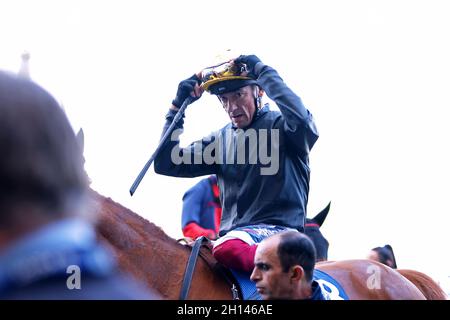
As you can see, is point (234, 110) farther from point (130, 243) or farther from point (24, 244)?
point (24, 244)

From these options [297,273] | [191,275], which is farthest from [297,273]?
[191,275]

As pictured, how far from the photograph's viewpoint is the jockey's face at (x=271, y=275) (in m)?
3.56

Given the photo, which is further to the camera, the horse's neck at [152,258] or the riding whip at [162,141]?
the riding whip at [162,141]

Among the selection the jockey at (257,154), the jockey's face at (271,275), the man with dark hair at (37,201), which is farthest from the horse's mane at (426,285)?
the man with dark hair at (37,201)

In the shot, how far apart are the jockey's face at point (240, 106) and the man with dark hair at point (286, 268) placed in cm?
110

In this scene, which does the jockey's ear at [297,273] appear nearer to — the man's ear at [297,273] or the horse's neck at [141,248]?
the man's ear at [297,273]

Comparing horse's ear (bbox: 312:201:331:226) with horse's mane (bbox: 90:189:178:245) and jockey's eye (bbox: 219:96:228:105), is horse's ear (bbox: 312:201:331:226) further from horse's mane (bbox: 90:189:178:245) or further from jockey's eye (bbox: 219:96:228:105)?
horse's mane (bbox: 90:189:178:245)

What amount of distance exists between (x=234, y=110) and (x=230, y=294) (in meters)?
1.14

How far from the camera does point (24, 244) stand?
104 centimetres

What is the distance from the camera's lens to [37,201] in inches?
42.5

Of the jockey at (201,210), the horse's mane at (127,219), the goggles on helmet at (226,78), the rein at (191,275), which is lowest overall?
the jockey at (201,210)

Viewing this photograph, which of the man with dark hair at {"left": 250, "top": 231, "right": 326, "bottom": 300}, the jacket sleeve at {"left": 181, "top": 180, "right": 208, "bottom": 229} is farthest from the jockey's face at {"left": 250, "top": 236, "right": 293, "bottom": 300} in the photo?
the jacket sleeve at {"left": 181, "top": 180, "right": 208, "bottom": 229}

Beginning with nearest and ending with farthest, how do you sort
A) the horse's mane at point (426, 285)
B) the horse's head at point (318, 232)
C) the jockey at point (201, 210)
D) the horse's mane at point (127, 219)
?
the horse's mane at point (127, 219)
the horse's mane at point (426, 285)
the jockey at point (201, 210)
the horse's head at point (318, 232)
